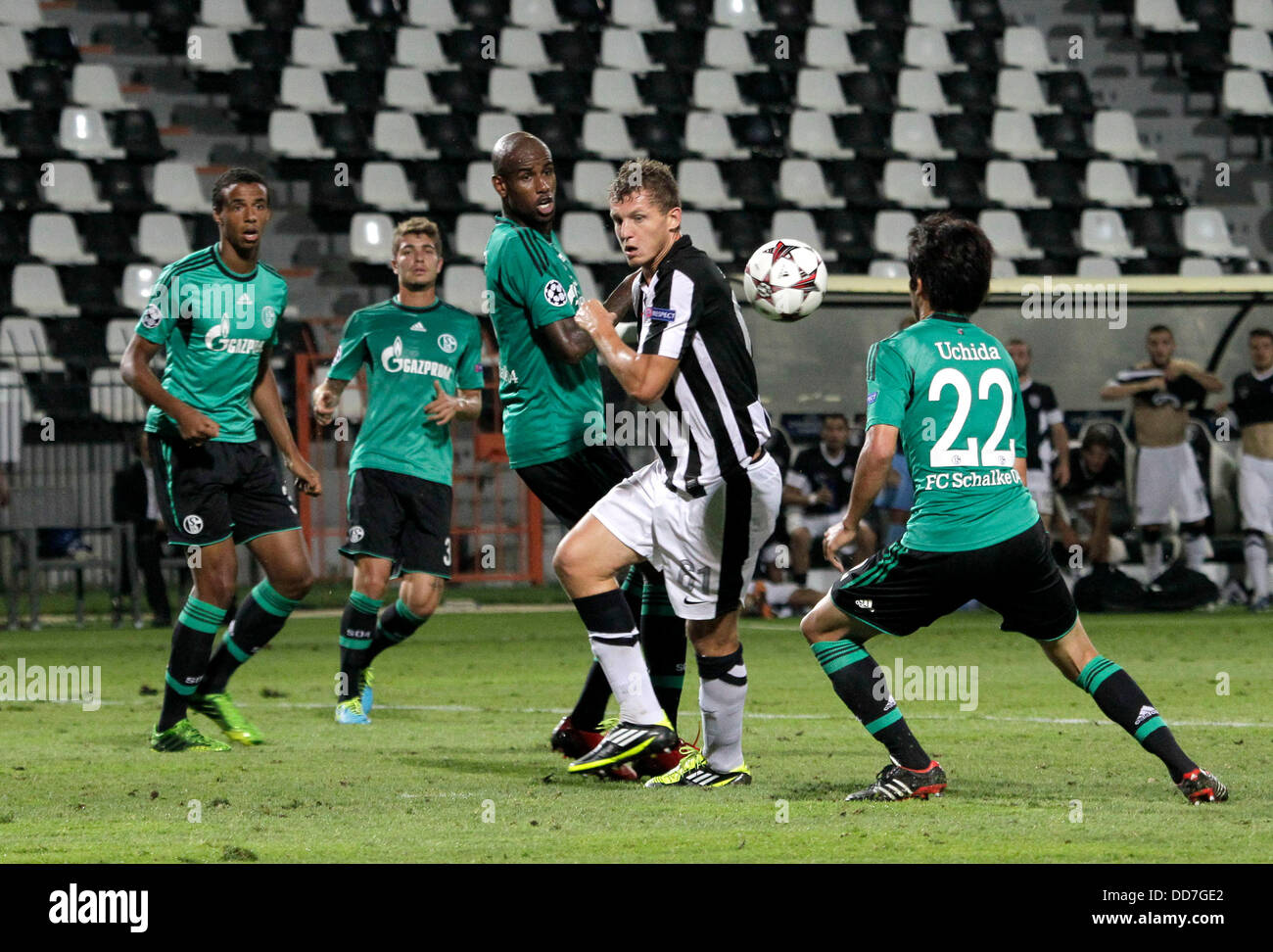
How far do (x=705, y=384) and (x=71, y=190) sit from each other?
15.0m

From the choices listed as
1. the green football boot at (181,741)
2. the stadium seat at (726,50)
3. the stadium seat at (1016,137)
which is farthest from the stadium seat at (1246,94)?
the green football boot at (181,741)

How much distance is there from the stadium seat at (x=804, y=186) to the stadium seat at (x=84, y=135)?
7.66 meters

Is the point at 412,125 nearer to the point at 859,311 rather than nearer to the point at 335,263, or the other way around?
the point at 335,263

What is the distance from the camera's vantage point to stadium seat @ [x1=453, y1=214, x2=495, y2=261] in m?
19.4

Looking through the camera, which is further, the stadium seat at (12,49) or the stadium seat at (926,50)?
the stadium seat at (926,50)

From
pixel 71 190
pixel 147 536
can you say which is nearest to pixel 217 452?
pixel 147 536

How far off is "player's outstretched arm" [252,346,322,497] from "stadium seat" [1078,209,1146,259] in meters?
15.1

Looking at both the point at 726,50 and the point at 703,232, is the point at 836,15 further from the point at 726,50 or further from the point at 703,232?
the point at 703,232

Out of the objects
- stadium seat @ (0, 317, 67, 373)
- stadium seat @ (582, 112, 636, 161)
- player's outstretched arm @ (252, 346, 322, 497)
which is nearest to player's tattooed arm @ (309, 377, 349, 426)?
player's outstretched arm @ (252, 346, 322, 497)

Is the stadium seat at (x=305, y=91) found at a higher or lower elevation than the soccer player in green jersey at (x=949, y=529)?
higher

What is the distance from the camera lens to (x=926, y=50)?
22.4 m

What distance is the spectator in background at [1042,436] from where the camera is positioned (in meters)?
13.9

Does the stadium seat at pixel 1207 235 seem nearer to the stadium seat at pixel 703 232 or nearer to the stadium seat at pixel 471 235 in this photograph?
the stadium seat at pixel 703 232
